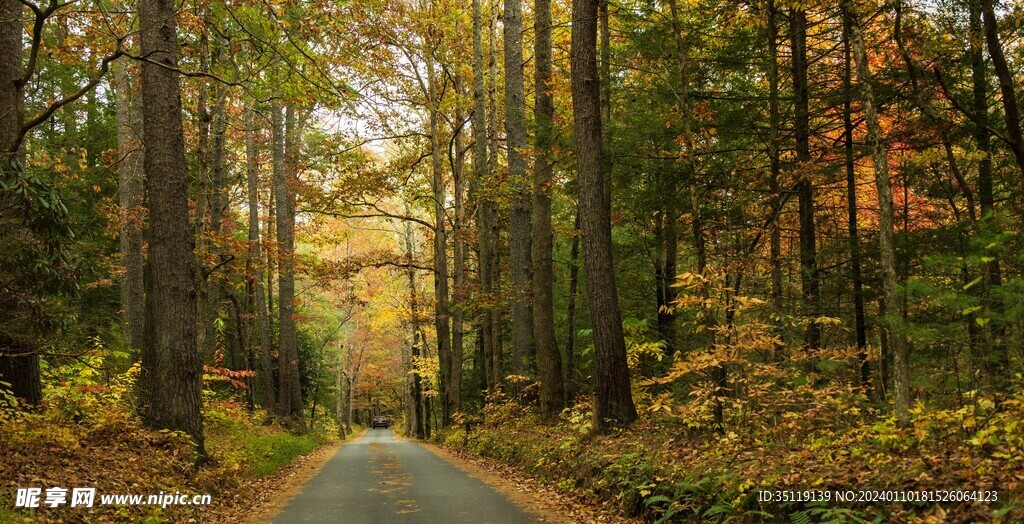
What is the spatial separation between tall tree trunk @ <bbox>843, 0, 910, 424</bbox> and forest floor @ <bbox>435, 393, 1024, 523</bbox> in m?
0.43

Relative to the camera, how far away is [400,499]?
9281 mm

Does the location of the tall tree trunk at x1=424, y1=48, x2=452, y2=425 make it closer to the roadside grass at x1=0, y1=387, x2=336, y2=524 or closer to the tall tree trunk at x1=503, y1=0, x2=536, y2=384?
the tall tree trunk at x1=503, y1=0, x2=536, y2=384

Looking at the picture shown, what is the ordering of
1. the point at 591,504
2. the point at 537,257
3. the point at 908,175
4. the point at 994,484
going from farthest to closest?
1. the point at 537,257
2. the point at 908,175
3. the point at 591,504
4. the point at 994,484

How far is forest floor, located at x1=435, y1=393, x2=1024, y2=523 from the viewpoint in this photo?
473cm

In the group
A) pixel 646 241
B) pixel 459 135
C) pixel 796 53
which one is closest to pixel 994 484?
pixel 796 53

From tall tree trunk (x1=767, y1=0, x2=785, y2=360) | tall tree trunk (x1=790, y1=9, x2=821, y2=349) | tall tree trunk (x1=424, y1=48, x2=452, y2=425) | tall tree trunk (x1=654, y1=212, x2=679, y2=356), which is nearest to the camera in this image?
tall tree trunk (x1=790, y1=9, x2=821, y2=349)

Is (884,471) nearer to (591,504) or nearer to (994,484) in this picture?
(994,484)

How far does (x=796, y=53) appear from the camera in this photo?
478 inches

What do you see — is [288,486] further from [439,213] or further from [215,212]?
[439,213]

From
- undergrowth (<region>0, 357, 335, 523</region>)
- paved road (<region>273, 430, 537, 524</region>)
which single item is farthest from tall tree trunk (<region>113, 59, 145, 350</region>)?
paved road (<region>273, 430, 537, 524</region>)

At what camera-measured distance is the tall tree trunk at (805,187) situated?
11211 mm

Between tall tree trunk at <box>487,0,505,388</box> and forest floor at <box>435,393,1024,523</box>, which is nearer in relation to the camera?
forest floor at <box>435,393,1024,523</box>

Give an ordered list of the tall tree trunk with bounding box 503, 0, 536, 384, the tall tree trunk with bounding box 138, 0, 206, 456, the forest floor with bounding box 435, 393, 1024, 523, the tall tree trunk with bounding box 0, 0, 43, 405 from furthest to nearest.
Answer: the tall tree trunk with bounding box 503, 0, 536, 384 < the tall tree trunk with bounding box 138, 0, 206, 456 < the tall tree trunk with bounding box 0, 0, 43, 405 < the forest floor with bounding box 435, 393, 1024, 523

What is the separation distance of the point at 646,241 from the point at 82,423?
41.4 ft
